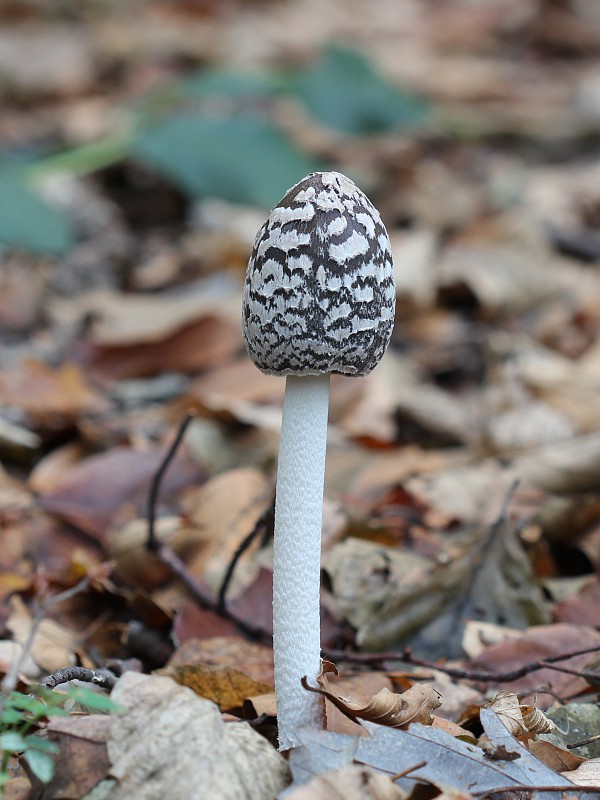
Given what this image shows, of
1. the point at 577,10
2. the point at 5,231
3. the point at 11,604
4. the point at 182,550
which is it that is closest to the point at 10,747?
the point at 11,604

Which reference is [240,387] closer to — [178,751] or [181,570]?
[181,570]

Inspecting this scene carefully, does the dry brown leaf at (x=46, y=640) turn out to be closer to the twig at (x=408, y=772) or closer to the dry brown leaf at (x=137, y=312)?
the twig at (x=408, y=772)

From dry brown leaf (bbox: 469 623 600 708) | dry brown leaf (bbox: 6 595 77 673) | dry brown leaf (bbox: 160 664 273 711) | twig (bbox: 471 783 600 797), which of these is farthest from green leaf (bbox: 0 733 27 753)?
dry brown leaf (bbox: 469 623 600 708)

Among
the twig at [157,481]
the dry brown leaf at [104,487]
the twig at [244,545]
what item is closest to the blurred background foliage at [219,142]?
the dry brown leaf at [104,487]

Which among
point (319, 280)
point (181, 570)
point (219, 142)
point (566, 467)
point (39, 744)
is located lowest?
point (39, 744)

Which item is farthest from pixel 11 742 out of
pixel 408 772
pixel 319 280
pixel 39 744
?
pixel 319 280

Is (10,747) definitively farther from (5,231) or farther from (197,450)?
(5,231)
